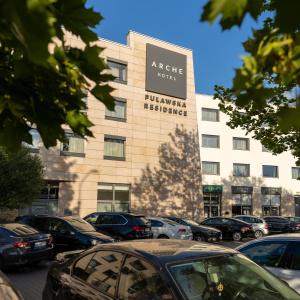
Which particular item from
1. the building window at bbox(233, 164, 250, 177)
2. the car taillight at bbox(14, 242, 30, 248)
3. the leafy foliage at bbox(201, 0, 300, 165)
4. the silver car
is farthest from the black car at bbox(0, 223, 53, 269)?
the building window at bbox(233, 164, 250, 177)

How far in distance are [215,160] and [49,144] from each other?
1844 inches

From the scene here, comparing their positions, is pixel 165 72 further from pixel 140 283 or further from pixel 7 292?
pixel 7 292

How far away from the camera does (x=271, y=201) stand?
50.7 metres

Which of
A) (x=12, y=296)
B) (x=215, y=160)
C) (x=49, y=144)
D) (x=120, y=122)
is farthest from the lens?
(x=215, y=160)

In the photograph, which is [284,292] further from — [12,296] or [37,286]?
[37,286]

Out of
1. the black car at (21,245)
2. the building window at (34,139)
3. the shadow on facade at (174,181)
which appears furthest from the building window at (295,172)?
the black car at (21,245)

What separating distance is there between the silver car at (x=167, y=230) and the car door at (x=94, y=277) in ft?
50.4

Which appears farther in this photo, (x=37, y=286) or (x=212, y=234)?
(x=212, y=234)

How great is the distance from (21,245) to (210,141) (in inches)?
1505

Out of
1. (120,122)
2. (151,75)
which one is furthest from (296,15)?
(151,75)

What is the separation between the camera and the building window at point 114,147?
113ft

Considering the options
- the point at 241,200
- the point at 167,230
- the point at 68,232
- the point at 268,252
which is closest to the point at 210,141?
the point at 241,200

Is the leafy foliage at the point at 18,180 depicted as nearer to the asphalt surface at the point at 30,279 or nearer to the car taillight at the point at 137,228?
the car taillight at the point at 137,228

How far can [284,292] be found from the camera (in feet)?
15.2
